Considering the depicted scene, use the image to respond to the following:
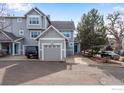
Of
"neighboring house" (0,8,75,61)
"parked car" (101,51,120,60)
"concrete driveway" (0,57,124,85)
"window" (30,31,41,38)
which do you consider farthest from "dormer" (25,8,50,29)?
"parked car" (101,51,120,60)

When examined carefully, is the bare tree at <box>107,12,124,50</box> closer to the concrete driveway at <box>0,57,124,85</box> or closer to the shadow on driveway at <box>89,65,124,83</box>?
the shadow on driveway at <box>89,65,124,83</box>

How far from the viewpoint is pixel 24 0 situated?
9391 millimetres

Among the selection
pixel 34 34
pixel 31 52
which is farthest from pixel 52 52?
pixel 31 52

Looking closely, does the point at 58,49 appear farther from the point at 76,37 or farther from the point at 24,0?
the point at 24,0

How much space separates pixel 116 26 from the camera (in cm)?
1321

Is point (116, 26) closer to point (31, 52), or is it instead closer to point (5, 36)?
point (31, 52)

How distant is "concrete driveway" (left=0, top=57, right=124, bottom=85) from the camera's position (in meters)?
10.8

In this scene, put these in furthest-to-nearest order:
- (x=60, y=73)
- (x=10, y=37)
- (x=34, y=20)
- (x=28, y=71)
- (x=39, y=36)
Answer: (x=34, y=20), (x=39, y=36), (x=10, y=37), (x=28, y=71), (x=60, y=73)

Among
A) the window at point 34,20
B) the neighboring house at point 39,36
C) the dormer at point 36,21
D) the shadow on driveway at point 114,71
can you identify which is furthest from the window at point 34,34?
the shadow on driveway at point 114,71

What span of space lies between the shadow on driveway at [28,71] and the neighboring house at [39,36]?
0.95 metres

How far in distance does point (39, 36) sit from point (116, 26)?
19.7ft

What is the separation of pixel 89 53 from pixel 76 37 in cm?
Answer: 157

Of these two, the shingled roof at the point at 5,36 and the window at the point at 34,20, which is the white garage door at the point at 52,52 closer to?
the window at the point at 34,20
